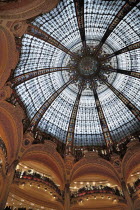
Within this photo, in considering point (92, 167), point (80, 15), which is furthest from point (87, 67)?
point (92, 167)

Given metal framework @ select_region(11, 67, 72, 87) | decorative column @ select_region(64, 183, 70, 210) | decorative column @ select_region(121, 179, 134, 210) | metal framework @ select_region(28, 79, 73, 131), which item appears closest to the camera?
decorative column @ select_region(121, 179, 134, 210)

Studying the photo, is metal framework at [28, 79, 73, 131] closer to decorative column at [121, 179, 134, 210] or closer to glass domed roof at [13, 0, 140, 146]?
glass domed roof at [13, 0, 140, 146]

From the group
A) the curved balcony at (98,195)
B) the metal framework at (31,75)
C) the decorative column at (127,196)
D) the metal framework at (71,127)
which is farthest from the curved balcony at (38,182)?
the metal framework at (31,75)

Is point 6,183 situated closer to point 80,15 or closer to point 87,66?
point 87,66

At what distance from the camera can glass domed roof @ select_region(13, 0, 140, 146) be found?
2017 cm

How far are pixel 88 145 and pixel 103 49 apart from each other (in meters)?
14.6

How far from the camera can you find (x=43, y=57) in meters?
23.2

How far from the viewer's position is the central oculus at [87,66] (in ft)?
84.8

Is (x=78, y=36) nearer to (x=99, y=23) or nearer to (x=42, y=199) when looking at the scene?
(x=99, y=23)

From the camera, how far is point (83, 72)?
26953mm

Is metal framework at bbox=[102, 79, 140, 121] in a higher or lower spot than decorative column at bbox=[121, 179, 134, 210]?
higher

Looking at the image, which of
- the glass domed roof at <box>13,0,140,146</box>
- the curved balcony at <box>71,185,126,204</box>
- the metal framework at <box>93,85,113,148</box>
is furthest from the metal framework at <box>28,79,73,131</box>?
the curved balcony at <box>71,185,126,204</box>

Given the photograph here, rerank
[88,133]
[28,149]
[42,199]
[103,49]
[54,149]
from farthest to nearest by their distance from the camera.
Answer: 1. [88,133]
2. [103,49]
3. [54,149]
4. [28,149]
5. [42,199]

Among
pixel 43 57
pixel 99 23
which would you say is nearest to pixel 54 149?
pixel 43 57
